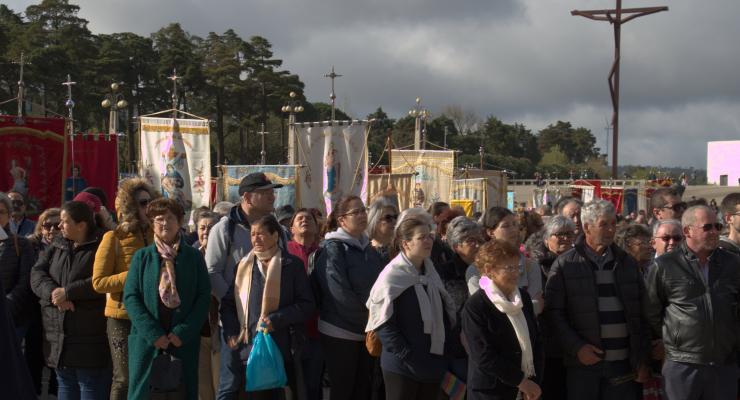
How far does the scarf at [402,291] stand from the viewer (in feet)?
16.1

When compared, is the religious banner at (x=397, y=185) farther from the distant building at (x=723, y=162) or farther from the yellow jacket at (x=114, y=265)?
the distant building at (x=723, y=162)

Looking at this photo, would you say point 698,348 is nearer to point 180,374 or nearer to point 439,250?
point 439,250

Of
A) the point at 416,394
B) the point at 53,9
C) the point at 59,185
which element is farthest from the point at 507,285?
the point at 53,9

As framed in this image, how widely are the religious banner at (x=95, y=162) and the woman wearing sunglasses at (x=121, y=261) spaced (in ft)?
24.8

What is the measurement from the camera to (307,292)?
5395 millimetres

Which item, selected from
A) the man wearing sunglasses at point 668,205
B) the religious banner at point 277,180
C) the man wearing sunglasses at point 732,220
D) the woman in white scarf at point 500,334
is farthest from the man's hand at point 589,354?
the religious banner at point 277,180

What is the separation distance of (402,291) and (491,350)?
680mm

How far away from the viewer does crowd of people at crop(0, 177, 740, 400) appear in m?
4.90

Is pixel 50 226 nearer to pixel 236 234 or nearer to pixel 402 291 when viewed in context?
pixel 236 234

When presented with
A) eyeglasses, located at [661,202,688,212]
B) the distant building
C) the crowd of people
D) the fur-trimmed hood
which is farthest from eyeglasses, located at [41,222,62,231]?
the distant building

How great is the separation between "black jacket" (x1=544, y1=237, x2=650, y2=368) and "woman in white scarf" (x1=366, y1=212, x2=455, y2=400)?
0.80 metres

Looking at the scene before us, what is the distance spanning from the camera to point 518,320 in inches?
182

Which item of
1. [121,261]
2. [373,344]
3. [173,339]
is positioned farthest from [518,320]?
[121,261]

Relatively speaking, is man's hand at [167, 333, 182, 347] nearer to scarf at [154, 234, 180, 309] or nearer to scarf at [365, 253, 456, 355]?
scarf at [154, 234, 180, 309]
